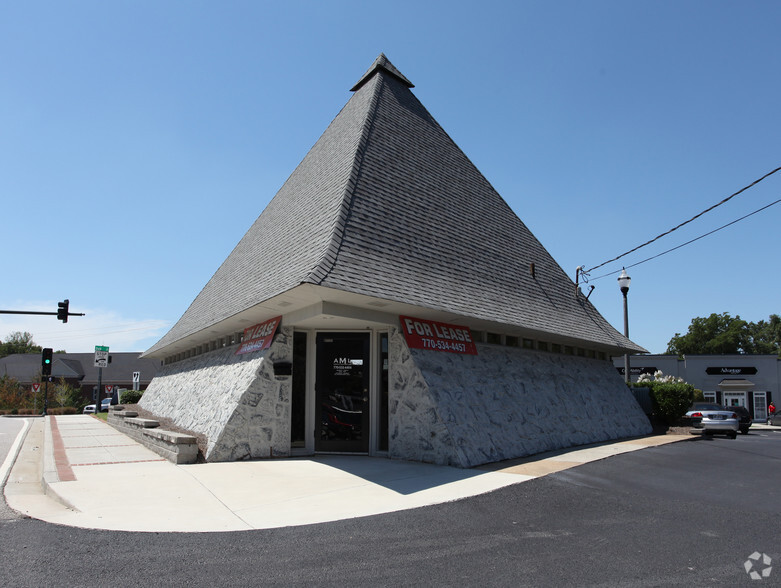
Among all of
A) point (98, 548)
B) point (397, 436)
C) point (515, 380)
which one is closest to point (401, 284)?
point (397, 436)

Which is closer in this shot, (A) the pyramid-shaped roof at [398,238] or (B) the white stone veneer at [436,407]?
(B) the white stone veneer at [436,407]

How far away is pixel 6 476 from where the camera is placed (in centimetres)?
973

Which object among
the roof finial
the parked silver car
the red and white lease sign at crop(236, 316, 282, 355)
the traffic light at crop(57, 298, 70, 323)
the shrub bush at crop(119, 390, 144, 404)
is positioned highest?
the roof finial

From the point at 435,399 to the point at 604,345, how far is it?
8.48m

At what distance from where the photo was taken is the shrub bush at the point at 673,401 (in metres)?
19.2

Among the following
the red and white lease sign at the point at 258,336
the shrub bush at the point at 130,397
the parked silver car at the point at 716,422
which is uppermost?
the red and white lease sign at the point at 258,336

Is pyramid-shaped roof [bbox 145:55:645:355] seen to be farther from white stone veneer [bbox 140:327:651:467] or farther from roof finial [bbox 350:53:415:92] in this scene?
white stone veneer [bbox 140:327:651:467]

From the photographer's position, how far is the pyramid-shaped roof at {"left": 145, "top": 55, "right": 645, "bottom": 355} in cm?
1080

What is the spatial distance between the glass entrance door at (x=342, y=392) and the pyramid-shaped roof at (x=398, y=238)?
6.93 feet

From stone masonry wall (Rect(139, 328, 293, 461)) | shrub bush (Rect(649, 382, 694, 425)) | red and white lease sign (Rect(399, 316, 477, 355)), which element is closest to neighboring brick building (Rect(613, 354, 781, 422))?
shrub bush (Rect(649, 382, 694, 425))

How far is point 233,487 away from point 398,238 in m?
6.33

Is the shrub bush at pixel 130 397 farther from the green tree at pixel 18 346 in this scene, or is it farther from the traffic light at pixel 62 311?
the green tree at pixel 18 346

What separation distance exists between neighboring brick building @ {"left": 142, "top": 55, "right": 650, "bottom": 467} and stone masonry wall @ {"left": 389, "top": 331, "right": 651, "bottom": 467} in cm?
4

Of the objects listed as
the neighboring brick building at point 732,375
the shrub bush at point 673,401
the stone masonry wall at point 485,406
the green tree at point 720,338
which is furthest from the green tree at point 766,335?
the stone masonry wall at point 485,406
